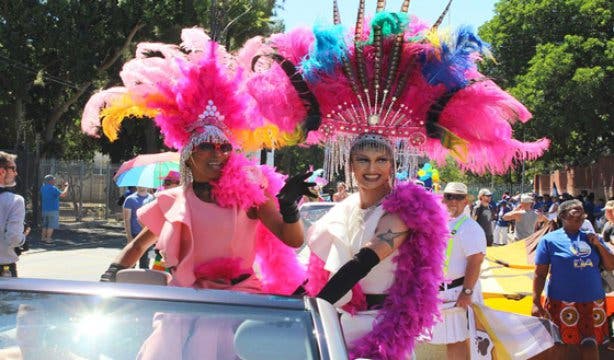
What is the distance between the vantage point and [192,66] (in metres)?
3.82

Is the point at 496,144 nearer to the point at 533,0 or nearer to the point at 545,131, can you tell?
the point at 545,131

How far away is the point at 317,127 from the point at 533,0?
95.2 feet

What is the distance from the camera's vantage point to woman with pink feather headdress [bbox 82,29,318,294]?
3529mm

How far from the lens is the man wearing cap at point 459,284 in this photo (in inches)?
208

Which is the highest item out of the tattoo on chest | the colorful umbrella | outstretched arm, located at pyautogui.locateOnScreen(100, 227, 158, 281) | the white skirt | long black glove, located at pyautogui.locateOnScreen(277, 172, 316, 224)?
the colorful umbrella

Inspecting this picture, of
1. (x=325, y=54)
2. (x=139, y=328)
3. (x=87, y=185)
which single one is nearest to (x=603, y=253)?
(x=325, y=54)

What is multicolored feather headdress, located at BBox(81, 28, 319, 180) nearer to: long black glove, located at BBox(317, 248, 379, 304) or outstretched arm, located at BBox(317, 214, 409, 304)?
outstretched arm, located at BBox(317, 214, 409, 304)

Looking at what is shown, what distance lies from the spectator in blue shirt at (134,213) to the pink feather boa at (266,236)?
21.6 feet

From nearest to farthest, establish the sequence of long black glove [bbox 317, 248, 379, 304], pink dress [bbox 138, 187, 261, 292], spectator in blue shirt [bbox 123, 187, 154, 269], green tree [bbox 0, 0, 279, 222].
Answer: long black glove [bbox 317, 248, 379, 304] < pink dress [bbox 138, 187, 261, 292] < spectator in blue shirt [bbox 123, 187, 154, 269] < green tree [bbox 0, 0, 279, 222]

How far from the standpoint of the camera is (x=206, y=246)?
139 inches

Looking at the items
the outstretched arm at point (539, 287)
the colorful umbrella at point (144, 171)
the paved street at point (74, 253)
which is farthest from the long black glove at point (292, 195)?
the paved street at point (74, 253)

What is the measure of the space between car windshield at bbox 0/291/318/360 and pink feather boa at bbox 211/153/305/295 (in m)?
1.19

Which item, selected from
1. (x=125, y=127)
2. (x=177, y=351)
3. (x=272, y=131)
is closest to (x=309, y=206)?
(x=272, y=131)

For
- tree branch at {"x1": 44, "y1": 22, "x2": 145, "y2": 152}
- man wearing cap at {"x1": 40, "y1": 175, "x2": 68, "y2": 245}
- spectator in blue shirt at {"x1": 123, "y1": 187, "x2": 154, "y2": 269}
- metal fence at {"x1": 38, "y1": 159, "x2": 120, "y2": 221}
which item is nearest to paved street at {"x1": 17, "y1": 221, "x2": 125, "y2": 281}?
man wearing cap at {"x1": 40, "y1": 175, "x2": 68, "y2": 245}
